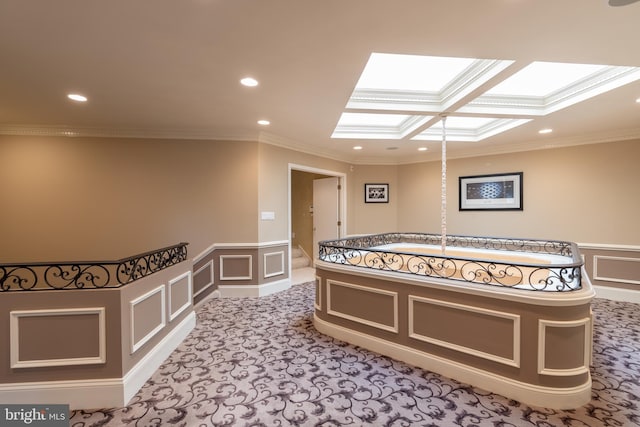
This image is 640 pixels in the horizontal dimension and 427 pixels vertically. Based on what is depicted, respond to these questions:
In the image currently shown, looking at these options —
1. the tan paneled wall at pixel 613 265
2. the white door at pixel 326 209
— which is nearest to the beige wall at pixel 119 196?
the white door at pixel 326 209

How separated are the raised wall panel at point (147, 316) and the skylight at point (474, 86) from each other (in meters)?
2.78

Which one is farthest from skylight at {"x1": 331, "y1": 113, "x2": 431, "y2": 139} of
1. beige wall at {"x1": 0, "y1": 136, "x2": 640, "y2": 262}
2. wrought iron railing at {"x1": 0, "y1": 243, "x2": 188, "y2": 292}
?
wrought iron railing at {"x1": 0, "y1": 243, "x2": 188, "y2": 292}

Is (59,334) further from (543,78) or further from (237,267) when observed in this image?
(543,78)

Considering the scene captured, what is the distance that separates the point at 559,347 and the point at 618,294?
3.60m

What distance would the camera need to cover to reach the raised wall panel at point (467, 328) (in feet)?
6.40

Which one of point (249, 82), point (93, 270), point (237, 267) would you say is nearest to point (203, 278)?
point (237, 267)

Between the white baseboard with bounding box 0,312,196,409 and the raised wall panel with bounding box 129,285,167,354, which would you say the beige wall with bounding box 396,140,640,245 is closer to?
the raised wall panel with bounding box 129,285,167,354

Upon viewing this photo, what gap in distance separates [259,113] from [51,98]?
218 cm

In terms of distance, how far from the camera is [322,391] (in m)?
2.04

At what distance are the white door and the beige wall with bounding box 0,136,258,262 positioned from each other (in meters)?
2.09

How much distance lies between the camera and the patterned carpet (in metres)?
1.77

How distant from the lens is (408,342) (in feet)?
7.92

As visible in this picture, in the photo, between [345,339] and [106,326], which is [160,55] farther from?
[345,339]

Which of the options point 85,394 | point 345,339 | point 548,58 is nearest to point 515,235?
point 548,58
